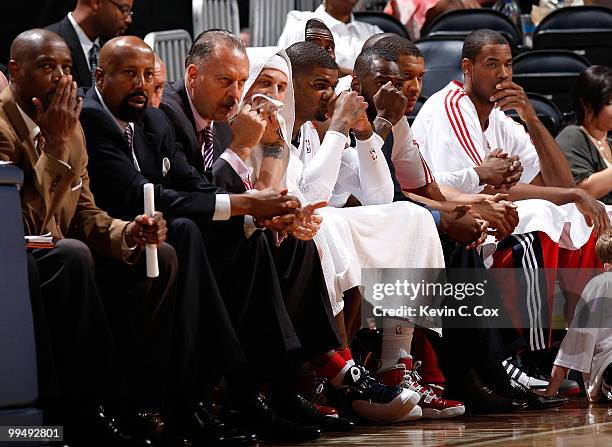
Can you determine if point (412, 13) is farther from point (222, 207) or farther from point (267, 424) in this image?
point (267, 424)

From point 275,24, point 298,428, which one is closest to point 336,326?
point 298,428

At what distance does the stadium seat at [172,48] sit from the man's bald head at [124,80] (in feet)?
10.8

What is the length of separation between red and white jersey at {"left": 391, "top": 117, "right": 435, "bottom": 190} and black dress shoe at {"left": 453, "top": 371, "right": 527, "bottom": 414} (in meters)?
0.92

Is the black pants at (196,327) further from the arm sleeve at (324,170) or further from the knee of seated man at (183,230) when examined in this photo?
the arm sleeve at (324,170)

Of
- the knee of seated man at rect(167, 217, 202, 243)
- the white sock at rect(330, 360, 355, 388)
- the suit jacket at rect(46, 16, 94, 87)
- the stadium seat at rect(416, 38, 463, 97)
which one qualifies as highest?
the stadium seat at rect(416, 38, 463, 97)

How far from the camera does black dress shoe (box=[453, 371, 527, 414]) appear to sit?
5184mm

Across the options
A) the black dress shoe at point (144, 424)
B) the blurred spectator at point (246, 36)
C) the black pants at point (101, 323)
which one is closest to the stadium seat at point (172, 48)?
the blurred spectator at point (246, 36)

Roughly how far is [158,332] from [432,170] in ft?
8.50

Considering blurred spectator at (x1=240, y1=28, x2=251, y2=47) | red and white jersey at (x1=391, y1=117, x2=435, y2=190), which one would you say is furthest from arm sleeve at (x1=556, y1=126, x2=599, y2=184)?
blurred spectator at (x1=240, y1=28, x2=251, y2=47)

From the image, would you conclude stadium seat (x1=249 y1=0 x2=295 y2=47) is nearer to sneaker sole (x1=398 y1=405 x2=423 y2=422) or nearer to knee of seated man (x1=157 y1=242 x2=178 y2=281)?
sneaker sole (x1=398 y1=405 x2=423 y2=422)

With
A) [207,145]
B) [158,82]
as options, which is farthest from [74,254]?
[158,82]

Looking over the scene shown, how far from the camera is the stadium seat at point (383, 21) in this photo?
8867 millimetres

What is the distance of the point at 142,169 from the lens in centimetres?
417

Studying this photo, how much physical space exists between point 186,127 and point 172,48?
10.6ft
